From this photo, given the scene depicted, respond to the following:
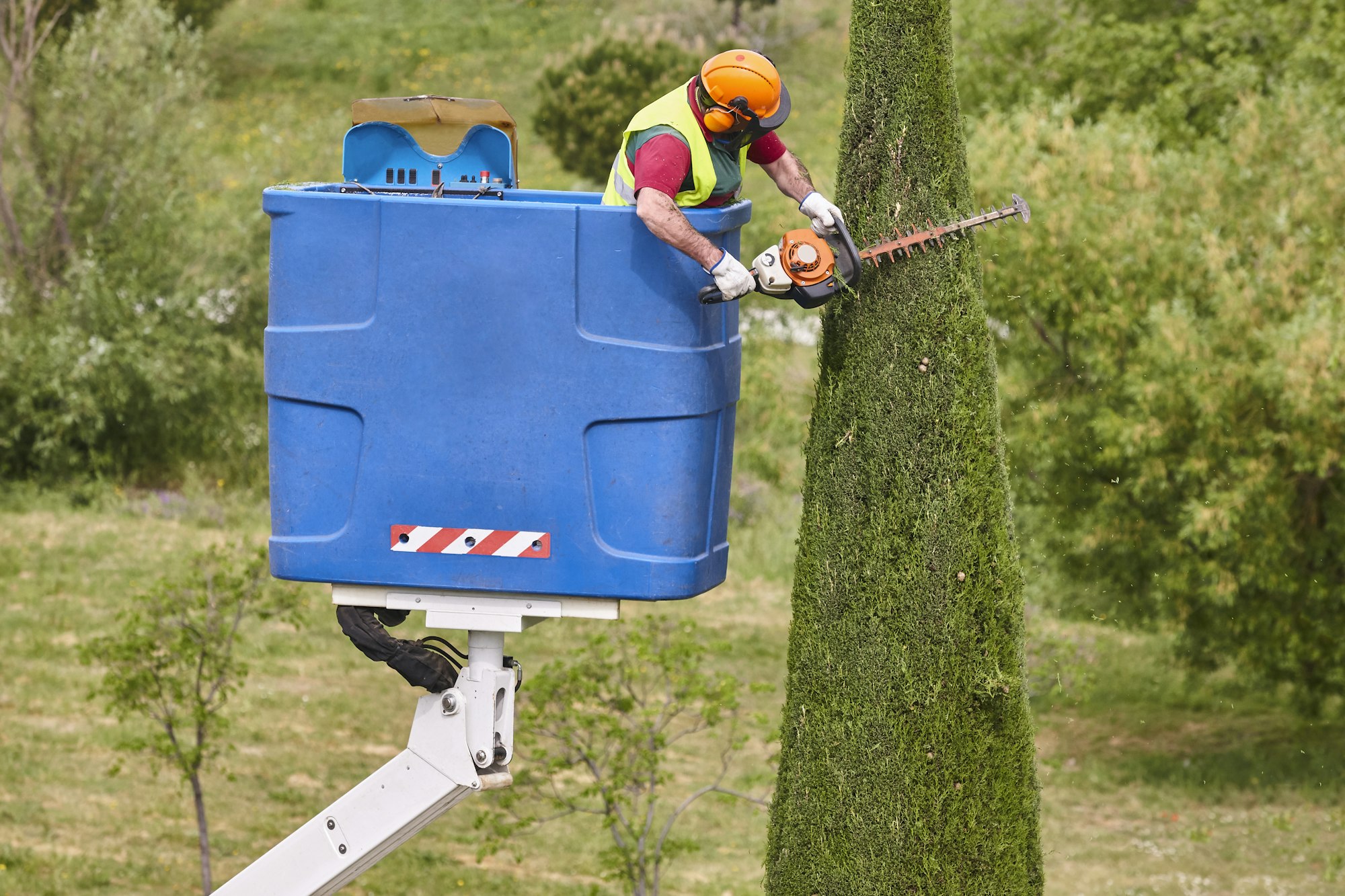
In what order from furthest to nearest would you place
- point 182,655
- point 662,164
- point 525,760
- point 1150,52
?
point 1150,52, point 525,760, point 182,655, point 662,164

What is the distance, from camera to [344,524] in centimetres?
421

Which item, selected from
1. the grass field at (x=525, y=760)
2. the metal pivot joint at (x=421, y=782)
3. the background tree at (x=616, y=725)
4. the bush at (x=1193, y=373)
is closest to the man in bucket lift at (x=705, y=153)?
the metal pivot joint at (x=421, y=782)

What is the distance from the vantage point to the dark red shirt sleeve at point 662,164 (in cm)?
405

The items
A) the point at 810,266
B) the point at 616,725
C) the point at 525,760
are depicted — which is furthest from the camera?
the point at 525,760

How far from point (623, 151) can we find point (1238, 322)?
19.3 ft

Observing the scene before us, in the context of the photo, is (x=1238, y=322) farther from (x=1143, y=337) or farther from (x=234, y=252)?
(x=234, y=252)

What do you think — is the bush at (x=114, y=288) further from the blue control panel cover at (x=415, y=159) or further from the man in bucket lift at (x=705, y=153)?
the man in bucket lift at (x=705, y=153)

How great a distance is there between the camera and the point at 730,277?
3.98 m

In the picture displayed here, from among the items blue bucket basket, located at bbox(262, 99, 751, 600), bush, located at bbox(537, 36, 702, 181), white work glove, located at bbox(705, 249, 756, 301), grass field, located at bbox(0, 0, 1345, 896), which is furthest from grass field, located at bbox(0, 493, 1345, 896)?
bush, located at bbox(537, 36, 702, 181)

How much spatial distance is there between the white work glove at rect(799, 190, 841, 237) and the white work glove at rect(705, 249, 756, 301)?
0.38 m

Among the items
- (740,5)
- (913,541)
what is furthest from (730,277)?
(740,5)

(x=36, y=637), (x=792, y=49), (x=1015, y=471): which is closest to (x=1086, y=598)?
(x=1015, y=471)

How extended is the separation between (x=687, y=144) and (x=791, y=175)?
0.57 metres

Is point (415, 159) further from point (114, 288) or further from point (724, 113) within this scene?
point (114, 288)
